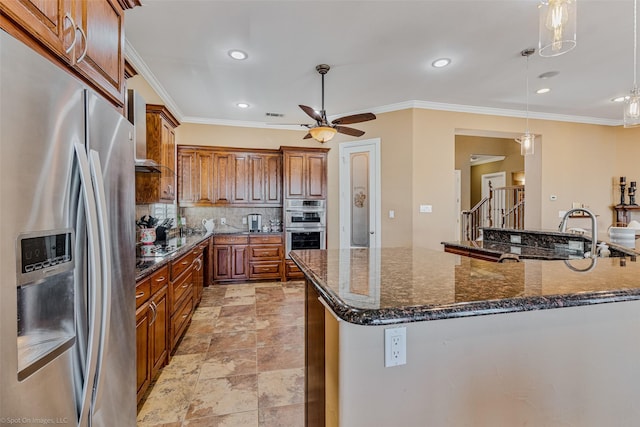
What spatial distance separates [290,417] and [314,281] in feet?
4.30

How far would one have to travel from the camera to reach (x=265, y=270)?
512cm

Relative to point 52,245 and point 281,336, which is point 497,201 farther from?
point 52,245

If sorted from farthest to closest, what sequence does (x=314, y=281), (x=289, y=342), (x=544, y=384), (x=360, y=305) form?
(x=289, y=342), (x=314, y=281), (x=544, y=384), (x=360, y=305)

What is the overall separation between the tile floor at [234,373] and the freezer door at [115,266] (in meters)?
0.67

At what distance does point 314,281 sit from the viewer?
3.72 feet

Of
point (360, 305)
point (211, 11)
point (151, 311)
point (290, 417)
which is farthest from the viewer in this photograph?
point (211, 11)

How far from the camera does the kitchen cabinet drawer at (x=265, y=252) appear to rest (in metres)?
5.07

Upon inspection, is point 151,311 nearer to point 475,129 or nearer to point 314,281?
point 314,281

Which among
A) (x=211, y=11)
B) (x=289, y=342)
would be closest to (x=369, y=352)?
(x=289, y=342)

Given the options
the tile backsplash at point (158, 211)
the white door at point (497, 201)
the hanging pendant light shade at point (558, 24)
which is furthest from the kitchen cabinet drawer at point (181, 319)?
the white door at point (497, 201)

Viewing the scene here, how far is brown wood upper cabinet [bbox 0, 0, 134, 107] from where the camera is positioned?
91 centimetres

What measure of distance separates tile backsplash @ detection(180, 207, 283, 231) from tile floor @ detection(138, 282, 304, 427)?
6.21ft

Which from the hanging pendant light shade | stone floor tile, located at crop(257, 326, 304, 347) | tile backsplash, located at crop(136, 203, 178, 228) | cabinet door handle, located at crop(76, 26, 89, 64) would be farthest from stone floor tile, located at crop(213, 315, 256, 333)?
the hanging pendant light shade

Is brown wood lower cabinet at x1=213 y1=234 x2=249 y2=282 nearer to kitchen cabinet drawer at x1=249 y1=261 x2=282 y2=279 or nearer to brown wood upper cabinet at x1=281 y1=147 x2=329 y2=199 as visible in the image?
kitchen cabinet drawer at x1=249 y1=261 x2=282 y2=279
